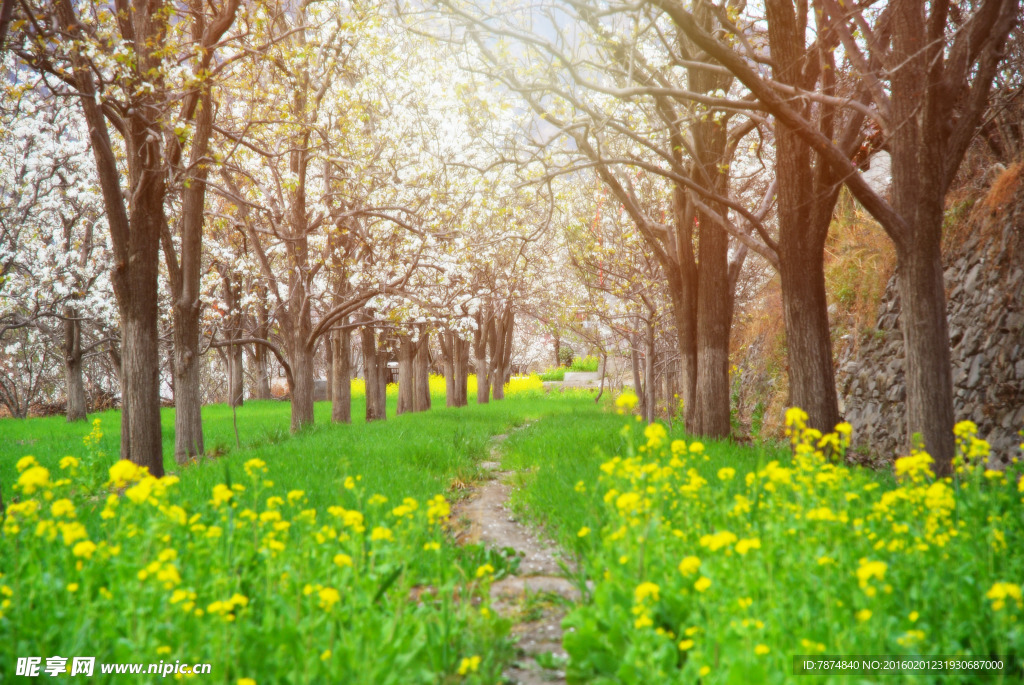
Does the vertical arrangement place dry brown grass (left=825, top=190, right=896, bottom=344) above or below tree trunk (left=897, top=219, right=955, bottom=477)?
above

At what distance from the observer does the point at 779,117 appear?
5949 millimetres

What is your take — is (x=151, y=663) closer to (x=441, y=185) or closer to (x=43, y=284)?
(x=441, y=185)

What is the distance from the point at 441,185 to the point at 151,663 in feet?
40.3

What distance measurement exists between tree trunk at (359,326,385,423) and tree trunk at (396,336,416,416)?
174 centimetres

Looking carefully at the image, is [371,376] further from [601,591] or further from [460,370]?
[601,591]

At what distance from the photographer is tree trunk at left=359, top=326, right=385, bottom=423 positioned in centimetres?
1725

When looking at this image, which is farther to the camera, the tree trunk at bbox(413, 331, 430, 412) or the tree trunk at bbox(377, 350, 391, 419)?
the tree trunk at bbox(413, 331, 430, 412)

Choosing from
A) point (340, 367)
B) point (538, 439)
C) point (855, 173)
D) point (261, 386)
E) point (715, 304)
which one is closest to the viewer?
point (855, 173)

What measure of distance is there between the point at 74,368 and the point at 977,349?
20.5m

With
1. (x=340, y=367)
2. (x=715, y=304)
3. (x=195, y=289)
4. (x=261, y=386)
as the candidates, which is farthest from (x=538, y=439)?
(x=261, y=386)

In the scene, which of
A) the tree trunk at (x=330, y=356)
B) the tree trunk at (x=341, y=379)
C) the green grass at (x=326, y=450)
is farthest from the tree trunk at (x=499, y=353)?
the tree trunk at (x=341, y=379)

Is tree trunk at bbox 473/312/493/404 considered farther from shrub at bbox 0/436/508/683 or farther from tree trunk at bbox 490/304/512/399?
shrub at bbox 0/436/508/683

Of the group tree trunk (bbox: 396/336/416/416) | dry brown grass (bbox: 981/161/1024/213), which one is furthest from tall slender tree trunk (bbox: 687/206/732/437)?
tree trunk (bbox: 396/336/416/416)

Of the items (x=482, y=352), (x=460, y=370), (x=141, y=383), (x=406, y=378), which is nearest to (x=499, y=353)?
(x=482, y=352)
